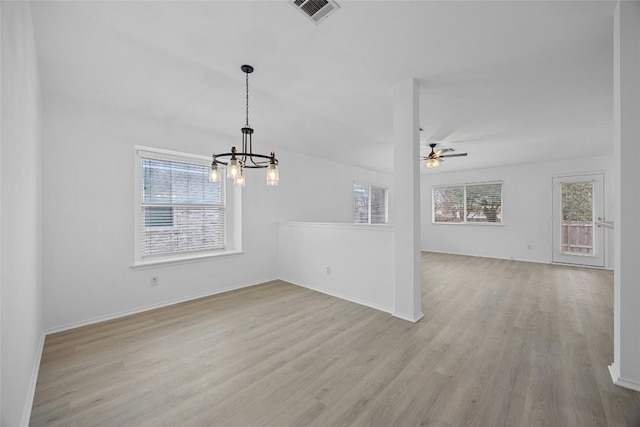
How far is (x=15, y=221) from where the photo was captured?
136cm

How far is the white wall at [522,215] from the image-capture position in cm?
569

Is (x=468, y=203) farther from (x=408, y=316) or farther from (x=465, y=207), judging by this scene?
(x=408, y=316)

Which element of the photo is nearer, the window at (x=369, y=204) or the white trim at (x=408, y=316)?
the white trim at (x=408, y=316)

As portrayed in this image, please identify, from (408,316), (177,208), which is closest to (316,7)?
(408,316)

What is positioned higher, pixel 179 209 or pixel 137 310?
pixel 179 209

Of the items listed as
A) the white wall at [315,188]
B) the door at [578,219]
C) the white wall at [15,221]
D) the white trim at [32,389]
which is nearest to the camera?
the white wall at [15,221]

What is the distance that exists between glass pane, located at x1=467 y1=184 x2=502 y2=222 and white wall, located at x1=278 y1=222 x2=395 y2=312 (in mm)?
5369

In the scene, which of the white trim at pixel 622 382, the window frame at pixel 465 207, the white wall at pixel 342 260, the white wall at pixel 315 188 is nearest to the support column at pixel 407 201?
the white wall at pixel 342 260

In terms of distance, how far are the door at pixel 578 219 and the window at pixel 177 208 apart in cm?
741

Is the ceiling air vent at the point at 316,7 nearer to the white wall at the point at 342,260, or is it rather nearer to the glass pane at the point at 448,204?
the white wall at the point at 342,260

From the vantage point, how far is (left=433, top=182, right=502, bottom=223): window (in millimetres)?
6902

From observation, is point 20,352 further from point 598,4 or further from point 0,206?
point 598,4

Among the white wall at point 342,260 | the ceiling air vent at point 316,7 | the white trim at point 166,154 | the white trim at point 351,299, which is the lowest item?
the white trim at point 351,299

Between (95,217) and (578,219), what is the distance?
8.95 meters
